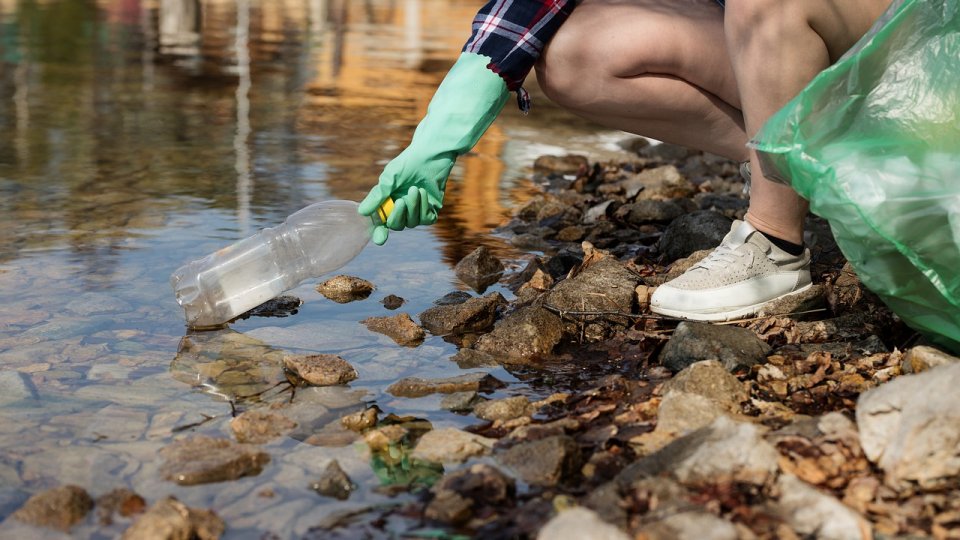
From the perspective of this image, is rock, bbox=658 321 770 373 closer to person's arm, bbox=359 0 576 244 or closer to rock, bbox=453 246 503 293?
person's arm, bbox=359 0 576 244

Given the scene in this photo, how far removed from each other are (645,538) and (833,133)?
1.21 meters

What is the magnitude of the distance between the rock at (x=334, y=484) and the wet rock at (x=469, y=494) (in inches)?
6.5

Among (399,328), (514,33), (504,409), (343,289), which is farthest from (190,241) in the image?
(504,409)

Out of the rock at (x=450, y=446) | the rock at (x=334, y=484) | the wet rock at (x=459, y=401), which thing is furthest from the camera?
the wet rock at (x=459, y=401)

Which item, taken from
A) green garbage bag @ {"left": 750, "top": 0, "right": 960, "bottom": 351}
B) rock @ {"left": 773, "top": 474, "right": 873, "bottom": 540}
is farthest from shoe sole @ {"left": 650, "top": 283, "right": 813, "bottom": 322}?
rock @ {"left": 773, "top": 474, "right": 873, "bottom": 540}

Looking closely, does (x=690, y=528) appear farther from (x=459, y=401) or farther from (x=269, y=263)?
(x=269, y=263)

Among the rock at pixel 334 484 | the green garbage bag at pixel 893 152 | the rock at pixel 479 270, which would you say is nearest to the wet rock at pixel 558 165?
the rock at pixel 479 270

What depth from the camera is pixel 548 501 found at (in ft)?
6.57

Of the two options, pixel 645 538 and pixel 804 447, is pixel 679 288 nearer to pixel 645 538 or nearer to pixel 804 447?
pixel 804 447

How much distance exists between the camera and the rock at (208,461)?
212 cm

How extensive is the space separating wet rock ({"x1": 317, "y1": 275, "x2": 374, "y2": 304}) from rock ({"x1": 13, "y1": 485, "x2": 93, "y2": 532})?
1409 mm

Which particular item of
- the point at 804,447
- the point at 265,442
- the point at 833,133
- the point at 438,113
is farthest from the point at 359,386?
the point at 833,133

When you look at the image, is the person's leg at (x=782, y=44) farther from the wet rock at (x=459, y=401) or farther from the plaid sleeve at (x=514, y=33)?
the wet rock at (x=459, y=401)

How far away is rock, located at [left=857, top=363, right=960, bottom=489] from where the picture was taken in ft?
6.31
